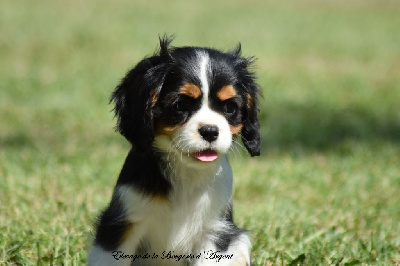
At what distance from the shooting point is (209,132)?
3617 millimetres

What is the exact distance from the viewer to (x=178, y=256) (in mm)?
Answer: 3998

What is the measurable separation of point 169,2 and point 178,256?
19278mm

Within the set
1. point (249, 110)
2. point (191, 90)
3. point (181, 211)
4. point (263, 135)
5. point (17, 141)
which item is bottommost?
point (17, 141)

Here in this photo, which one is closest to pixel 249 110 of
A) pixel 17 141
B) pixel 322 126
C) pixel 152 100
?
pixel 152 100

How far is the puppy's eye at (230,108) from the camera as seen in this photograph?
3809 millimetres

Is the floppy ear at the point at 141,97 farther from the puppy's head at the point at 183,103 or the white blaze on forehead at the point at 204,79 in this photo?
the white blaze on forehead at the point at 204,79

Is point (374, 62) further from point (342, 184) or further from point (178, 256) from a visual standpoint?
point (178, 256)

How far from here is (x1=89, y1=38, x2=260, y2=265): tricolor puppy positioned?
371 centimetres

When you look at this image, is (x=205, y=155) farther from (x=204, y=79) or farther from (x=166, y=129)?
(x=204, y=79)

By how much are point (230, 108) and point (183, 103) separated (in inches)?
11.5

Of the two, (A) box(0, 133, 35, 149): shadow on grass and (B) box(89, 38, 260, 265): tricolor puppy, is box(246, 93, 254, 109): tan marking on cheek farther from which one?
(A) box(0, 133, 35, 149): shadow on grass

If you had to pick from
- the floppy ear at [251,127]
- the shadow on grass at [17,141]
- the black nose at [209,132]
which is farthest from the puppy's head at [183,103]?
the shadow on grass at [17,141]

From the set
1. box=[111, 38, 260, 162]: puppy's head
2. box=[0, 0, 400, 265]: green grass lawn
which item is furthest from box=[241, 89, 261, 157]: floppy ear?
box=[0, 0, 400, 265]: green grass lawn

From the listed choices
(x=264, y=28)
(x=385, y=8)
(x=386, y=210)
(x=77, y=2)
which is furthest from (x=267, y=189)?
(x=385, y=8)
